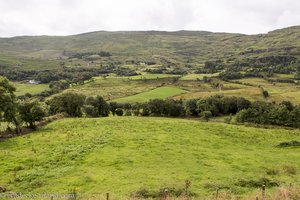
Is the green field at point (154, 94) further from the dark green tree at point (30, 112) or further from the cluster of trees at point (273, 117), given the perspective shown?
the dark green tree at point (30, 112)

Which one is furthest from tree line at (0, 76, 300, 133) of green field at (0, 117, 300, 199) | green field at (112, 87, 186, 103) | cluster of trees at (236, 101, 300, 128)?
green field at (112, 87, 186, 103)

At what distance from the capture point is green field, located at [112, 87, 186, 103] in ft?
492

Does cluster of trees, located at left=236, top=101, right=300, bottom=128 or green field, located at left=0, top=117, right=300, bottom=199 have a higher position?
green field, located at left=0, top=117, right=300, bottom=199

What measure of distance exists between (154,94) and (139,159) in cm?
11929

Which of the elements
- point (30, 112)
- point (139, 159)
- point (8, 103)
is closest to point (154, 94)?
point (30, 112)

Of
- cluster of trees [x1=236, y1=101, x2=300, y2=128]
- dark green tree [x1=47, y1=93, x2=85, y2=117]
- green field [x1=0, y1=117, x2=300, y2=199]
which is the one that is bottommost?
cluster of trees [x1=236, y1=101, x2=300, y2=128]

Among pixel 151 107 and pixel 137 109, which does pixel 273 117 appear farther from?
pixel 137 109

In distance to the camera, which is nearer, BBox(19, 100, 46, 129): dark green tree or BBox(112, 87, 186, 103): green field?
BBox(19, 100, 46, 129): dark green tree

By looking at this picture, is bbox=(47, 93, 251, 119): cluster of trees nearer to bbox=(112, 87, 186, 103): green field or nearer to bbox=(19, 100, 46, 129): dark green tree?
bbox=(19, 100, 46, 129): dark green tree

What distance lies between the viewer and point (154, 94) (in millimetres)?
163125

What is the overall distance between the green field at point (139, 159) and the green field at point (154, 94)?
256 ft

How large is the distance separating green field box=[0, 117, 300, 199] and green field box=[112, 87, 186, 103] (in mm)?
78006

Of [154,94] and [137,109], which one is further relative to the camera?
[154,94]

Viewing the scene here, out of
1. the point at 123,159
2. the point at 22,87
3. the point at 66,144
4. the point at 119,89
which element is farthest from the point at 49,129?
the point at 22,87
